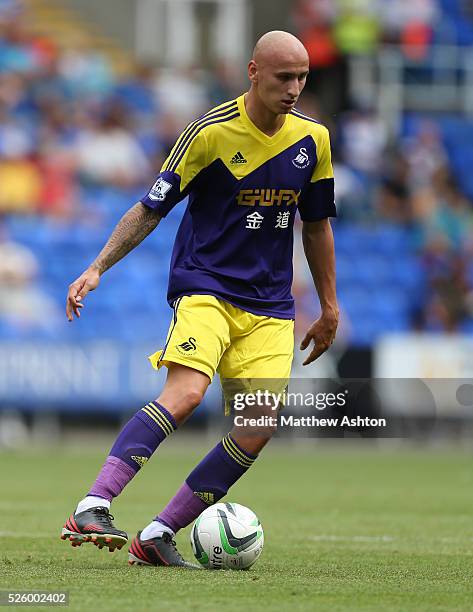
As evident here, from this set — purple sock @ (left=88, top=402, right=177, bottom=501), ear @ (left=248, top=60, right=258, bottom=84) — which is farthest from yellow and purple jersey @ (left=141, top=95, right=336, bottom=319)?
purple sock @ (left=88, top=402, right=177, bottom=501)

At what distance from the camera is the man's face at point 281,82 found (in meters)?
5.78

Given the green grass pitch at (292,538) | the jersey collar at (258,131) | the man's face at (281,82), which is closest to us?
the green grass pitch at (292,538)

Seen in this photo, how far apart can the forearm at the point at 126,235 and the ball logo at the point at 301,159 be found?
2.16 feet

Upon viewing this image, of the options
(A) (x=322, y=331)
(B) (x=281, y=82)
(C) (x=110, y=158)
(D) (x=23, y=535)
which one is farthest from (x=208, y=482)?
(C) (x=110, y=158)

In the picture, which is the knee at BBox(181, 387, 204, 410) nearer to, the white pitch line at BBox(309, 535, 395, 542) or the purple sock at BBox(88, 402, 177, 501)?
the purple sock at BBox(88, 402, 177, 501)

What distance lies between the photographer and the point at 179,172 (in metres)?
5.87

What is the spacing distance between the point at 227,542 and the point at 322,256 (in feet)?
4.58

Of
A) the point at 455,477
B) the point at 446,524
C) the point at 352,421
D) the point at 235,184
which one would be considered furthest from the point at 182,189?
the point at 455,477

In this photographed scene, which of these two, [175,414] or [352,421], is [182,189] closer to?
[175,414]

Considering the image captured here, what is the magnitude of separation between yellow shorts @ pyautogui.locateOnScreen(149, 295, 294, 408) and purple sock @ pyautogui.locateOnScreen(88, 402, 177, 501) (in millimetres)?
240

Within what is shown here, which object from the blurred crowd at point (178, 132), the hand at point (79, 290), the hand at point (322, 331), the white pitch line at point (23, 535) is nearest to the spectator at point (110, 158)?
the blurred crowd at point (178, 132)

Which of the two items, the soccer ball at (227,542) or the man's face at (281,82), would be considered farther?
the soccer ball at (227,542)

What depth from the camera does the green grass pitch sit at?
4922 millimetres

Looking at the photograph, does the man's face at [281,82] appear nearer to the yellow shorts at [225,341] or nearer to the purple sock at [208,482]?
the yellow shorts at [225,341]
